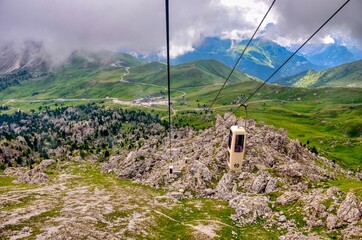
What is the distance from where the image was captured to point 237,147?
58062mm

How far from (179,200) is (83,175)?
80.2 metres

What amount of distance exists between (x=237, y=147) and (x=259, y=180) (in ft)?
216

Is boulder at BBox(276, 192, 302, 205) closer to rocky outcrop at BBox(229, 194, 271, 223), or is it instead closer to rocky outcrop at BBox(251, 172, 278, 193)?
rocky outcrop at BBox(229, 194, 271, 223)

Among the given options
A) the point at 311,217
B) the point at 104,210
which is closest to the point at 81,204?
the point at 104,210

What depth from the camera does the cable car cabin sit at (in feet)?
188

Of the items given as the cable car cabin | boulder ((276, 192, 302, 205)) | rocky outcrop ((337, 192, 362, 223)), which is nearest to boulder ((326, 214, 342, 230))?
rocky outcrop ((337, 192, 362, 223))

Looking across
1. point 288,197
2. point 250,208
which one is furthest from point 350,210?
point 250,208

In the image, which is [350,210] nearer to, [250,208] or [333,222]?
[333,222]

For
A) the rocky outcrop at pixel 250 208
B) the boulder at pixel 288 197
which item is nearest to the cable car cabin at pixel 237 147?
the rocky outcrop at pixel 250 208

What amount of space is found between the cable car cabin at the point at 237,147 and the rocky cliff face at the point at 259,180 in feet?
119

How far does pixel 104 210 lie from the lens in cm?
10619

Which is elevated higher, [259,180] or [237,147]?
A: [237,147]

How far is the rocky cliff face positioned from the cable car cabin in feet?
119

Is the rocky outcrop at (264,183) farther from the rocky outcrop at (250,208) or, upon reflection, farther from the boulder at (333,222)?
the boulder at (333,222)
